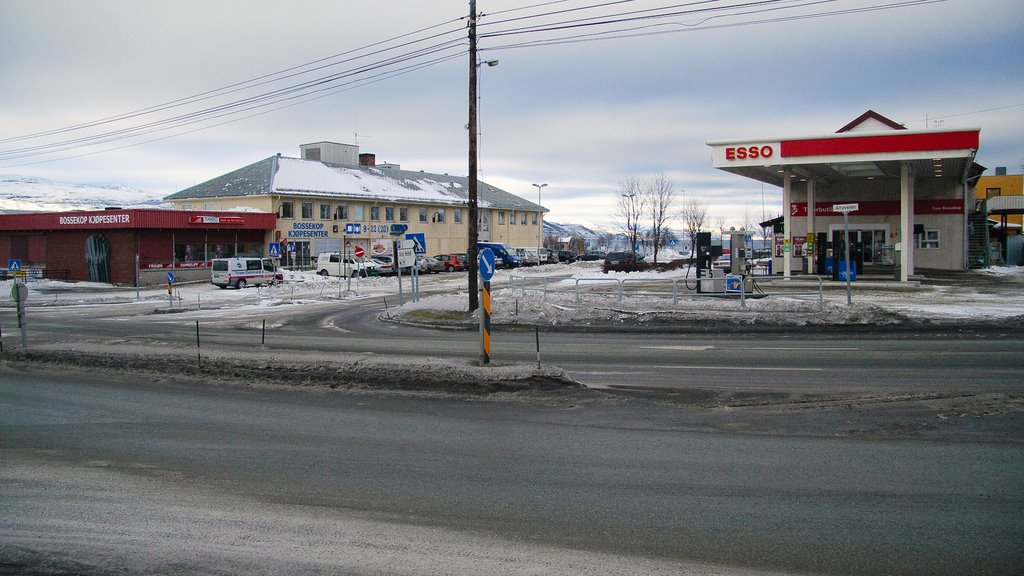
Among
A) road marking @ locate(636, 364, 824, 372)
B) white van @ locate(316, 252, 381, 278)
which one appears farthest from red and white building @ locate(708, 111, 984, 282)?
white van @ locate(316, 252, 381, 278)

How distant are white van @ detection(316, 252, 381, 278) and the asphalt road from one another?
42521 millimetres

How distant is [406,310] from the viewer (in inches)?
1112

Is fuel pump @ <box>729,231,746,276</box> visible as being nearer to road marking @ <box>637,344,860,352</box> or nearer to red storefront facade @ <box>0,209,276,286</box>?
road marking @ <box>637,344,860,352</box>

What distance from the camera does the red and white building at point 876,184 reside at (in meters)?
31.2

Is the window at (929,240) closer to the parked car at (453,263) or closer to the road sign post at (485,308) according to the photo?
the road sign post at (485,308)

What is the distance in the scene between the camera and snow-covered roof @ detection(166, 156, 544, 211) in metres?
63.2

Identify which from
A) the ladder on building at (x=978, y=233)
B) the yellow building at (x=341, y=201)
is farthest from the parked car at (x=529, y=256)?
the ladder on building at (x=978, y=233)

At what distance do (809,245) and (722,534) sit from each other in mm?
33877

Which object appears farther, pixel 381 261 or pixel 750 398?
pixel 381 261

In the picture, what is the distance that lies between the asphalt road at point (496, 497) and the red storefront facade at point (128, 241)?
4489cm

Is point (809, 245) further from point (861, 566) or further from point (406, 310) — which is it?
point (861, 566)

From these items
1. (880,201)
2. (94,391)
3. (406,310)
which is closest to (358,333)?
(406,310)

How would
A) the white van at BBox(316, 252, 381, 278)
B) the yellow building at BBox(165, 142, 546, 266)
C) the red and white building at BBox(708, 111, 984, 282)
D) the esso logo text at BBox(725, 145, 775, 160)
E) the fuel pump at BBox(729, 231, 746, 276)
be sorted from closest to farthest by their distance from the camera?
the fuel pump at BBox(729, 231, 746, 276) → the red and white building at BBox(708, 111, 984, 282) → the esso logo text at BBox(725, 145, 775, 160) → the white van at BBox(316, 252, 381, 278) → the yellow building at BBox(165, 142, 546, 266)

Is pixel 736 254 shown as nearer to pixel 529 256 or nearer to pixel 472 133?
pixel 472 133
